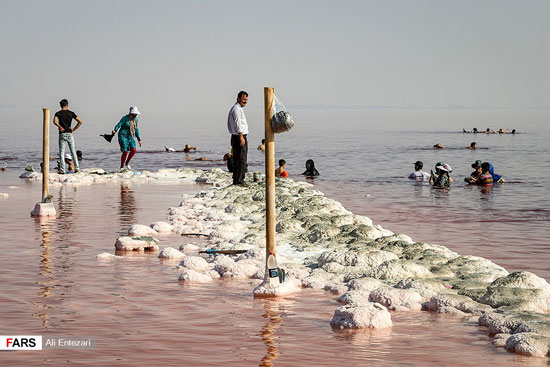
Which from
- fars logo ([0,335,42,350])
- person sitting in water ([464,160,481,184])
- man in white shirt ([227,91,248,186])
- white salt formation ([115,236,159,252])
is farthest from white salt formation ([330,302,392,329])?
person sitting in water ([464,160,481,184])

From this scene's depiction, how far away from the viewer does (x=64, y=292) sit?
302 inches

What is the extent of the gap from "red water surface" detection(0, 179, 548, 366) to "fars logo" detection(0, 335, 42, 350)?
0.11 metres

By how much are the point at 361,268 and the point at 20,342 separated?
411cm

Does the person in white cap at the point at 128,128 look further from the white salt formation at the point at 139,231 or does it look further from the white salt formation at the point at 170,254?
the white salt formation at the point at 170,254

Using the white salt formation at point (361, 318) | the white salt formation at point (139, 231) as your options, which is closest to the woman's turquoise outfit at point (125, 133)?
the white salt formation at point (139, 231)

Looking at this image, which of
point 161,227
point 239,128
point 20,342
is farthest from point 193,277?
point 239,128

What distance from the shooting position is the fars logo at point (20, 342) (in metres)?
5.86

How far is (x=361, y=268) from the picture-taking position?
29.5 ft

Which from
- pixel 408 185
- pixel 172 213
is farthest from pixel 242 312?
pixel 408 185

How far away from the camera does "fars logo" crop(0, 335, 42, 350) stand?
231 inches

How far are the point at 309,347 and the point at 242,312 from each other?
3.86 ft

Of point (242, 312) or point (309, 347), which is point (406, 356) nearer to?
point (309, 347)

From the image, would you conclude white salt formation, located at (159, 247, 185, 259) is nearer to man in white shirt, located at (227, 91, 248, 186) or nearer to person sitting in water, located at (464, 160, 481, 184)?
man in white shirt, located at (227, 91, 248, 186)

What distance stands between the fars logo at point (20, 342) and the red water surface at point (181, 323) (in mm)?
107
